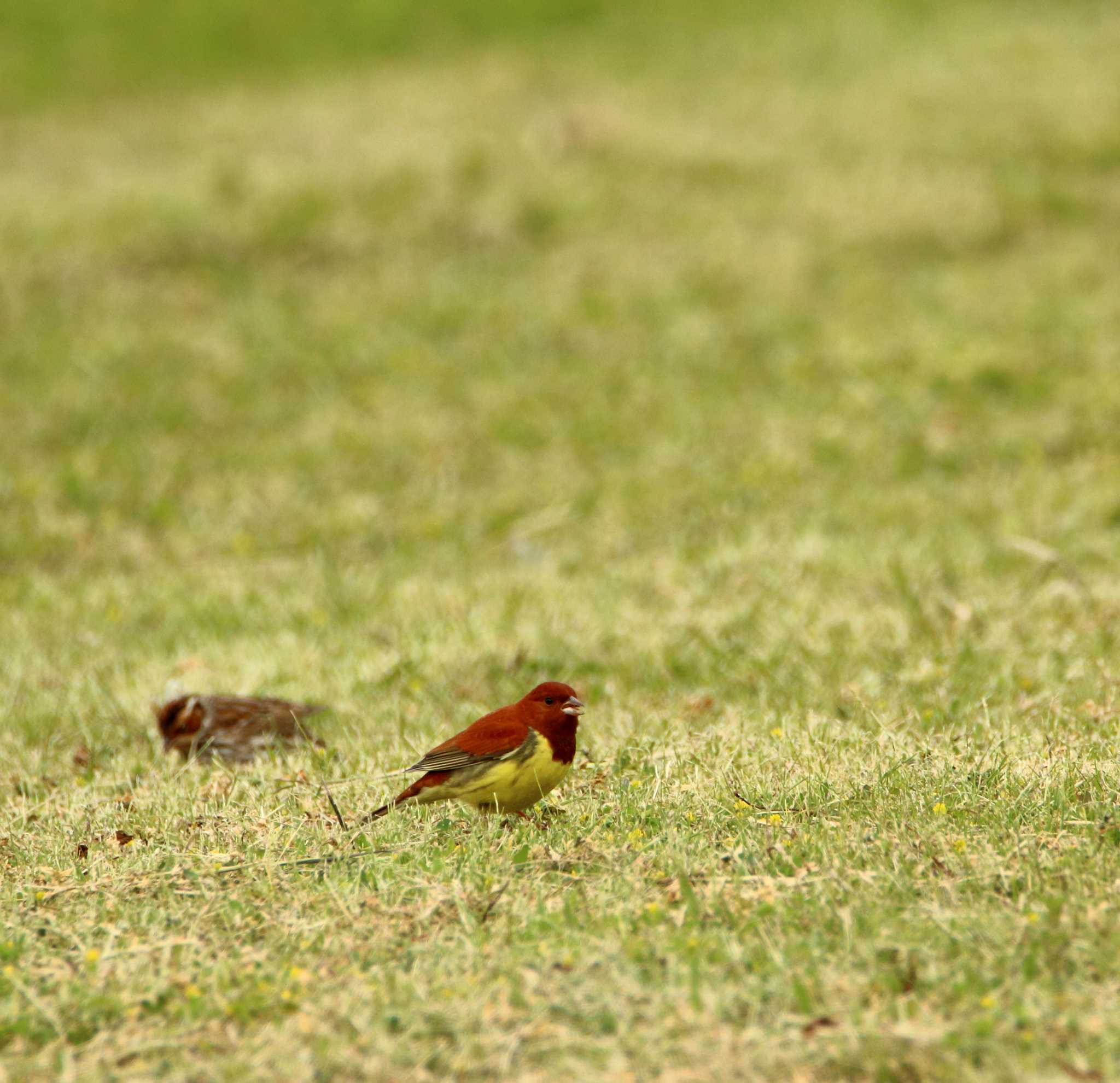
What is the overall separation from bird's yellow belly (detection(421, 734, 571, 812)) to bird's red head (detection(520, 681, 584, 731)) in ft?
0.24

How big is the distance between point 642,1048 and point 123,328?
12.9 metres

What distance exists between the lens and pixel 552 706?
4809mm

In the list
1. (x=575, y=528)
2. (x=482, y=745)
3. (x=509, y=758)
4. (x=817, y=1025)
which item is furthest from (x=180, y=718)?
(x=575, y=528)

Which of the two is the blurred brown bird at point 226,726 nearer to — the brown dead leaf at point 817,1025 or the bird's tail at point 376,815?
the bird's tail at point 376,815

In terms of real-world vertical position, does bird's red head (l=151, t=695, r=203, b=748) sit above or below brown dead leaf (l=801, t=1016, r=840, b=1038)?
below

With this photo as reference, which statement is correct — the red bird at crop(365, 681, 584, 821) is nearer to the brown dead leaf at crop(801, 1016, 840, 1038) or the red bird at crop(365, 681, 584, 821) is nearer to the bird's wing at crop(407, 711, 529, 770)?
the bird's wing at crop(407, 711, 529, 770)

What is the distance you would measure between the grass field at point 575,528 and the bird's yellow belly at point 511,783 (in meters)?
0.13

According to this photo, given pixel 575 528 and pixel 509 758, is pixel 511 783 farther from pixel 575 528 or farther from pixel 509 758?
pixel 575 528

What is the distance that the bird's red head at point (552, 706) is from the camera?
4738 mm

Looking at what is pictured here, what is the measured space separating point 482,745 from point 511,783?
0.17 metres

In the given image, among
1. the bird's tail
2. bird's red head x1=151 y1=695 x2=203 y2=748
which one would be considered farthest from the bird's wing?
bird's red head x1=151 y1=695 x2=203 y2=748

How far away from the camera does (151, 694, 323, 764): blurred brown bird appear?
20.1 feet

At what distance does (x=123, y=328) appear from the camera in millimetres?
14766

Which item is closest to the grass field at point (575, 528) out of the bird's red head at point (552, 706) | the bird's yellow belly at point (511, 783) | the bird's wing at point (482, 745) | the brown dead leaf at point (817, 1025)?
the brown dead leaf at point (817, 1025)
